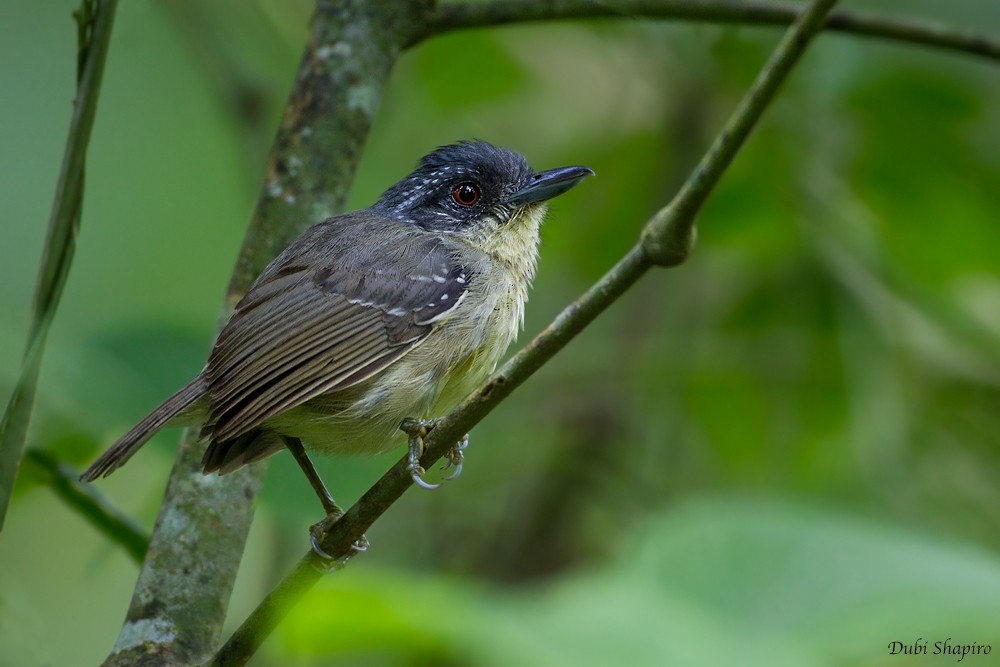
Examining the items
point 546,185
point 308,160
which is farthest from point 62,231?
point 546,185

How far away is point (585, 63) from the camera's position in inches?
236

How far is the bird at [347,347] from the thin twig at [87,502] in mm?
79

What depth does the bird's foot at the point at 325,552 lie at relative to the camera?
2.30 m

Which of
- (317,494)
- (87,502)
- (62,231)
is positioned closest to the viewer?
(62,231)

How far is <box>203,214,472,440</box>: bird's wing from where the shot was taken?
9.36ft

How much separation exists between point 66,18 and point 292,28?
1015mm

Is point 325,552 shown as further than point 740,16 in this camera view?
No

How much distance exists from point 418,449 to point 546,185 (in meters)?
1.43

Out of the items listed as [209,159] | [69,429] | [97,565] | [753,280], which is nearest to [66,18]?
[209,159]

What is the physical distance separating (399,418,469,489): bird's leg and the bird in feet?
0.04

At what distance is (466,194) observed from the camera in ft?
12.3

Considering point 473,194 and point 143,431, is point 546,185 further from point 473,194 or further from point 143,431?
point 143,431

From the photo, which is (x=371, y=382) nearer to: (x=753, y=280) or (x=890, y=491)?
(x=890, y=491)
